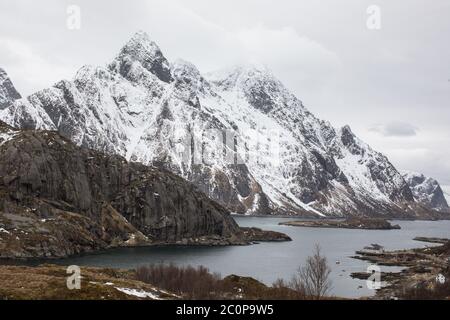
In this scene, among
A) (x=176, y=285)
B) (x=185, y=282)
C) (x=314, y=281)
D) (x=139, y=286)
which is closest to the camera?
(x=139, y=286)

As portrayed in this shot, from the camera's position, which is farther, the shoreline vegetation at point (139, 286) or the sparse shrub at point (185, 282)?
the sparse shrub at point (185, 282)

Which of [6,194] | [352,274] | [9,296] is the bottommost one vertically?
[352,274]

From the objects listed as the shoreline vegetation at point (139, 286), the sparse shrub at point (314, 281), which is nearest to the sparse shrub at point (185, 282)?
the shoreline vegetation at point (139, 286)

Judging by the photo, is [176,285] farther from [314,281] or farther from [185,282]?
[314,281]

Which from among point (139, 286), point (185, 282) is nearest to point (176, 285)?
point (185, 282)

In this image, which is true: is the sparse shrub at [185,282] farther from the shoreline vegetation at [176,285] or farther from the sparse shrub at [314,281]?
the sparse shrub at [314,281]

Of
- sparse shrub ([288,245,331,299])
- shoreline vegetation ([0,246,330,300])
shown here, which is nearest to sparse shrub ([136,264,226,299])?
shoreline vegetation ([0,246,330,300])

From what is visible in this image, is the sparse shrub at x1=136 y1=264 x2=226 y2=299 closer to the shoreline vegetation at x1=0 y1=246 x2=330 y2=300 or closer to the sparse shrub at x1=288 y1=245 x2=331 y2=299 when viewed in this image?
the shoreline vegetation at x1=0 y1=246 x2=330 y2=300
